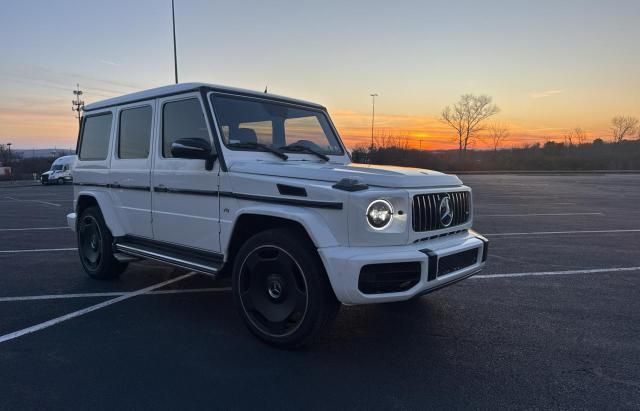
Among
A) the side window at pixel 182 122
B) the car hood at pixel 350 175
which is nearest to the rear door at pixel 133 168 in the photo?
the side window at pixel 182 122

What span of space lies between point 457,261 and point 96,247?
174 inches

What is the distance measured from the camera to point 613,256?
7.24 m

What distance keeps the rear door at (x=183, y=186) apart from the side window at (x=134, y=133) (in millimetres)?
253

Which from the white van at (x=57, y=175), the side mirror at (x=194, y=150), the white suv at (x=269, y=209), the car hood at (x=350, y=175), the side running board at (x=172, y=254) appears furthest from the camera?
the white van at (x=57, y=175)

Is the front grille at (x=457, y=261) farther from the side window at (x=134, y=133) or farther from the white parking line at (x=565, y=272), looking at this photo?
the side window at (x=134, y=133)

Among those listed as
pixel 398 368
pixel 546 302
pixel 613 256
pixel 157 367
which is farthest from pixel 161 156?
pixel 613 256

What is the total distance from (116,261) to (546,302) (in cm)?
492

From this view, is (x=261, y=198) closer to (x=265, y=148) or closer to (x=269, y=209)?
(x=269, y=209)

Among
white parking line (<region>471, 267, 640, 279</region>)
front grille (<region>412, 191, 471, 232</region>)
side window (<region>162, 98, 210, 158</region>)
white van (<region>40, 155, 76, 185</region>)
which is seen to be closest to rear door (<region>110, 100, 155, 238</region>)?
side window (<region>162, 98, 210, 158</region>)

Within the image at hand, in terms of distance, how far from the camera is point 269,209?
371 centimetres

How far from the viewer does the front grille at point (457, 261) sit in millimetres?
3604

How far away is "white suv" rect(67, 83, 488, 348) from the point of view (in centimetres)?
340

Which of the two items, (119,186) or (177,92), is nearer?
(177,92)

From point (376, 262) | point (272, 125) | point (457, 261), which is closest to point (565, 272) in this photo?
point (457, 261)
